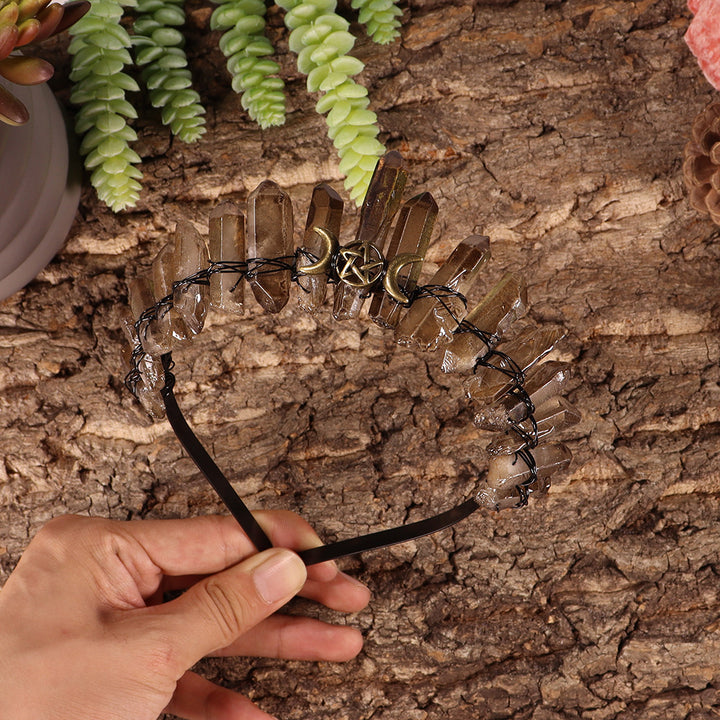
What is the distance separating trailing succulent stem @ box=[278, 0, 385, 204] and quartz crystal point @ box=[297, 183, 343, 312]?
0.44ft

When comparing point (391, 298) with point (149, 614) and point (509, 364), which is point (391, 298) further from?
point (149, 614)

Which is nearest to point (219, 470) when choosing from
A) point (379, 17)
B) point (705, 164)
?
point (379, 17)

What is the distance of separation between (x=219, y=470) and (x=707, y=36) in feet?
3.43

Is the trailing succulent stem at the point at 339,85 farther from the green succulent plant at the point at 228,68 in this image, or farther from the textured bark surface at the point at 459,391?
the textured bark surface at the point at 459,391

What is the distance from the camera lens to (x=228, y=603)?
3.47 feet

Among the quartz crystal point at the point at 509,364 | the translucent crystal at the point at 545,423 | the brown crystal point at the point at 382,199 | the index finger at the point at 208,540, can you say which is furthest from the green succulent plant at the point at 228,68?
the index finger at the point at 208,540

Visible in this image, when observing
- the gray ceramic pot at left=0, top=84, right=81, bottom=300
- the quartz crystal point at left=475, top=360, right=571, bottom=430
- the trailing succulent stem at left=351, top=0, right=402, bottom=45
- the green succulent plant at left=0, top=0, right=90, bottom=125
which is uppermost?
the green succulent plant at left=0, top=0, right=90, bottom=125

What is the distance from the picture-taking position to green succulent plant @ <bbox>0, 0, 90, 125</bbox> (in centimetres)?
95

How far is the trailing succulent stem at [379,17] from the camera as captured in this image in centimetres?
123

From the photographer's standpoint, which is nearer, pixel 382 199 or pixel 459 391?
pixel 382 199

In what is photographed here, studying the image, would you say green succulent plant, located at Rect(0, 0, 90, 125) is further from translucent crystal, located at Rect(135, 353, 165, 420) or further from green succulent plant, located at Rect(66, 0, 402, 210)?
translucent crystal, located at Rect(135, 353, 165, 420)

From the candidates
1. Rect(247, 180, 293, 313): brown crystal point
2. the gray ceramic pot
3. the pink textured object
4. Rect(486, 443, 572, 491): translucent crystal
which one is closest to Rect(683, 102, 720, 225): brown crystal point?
the pink textured object

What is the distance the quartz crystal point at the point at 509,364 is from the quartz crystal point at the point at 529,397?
0.06 ft

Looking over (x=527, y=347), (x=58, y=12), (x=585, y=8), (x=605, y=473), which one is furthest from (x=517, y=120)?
(x=58, y=12)
